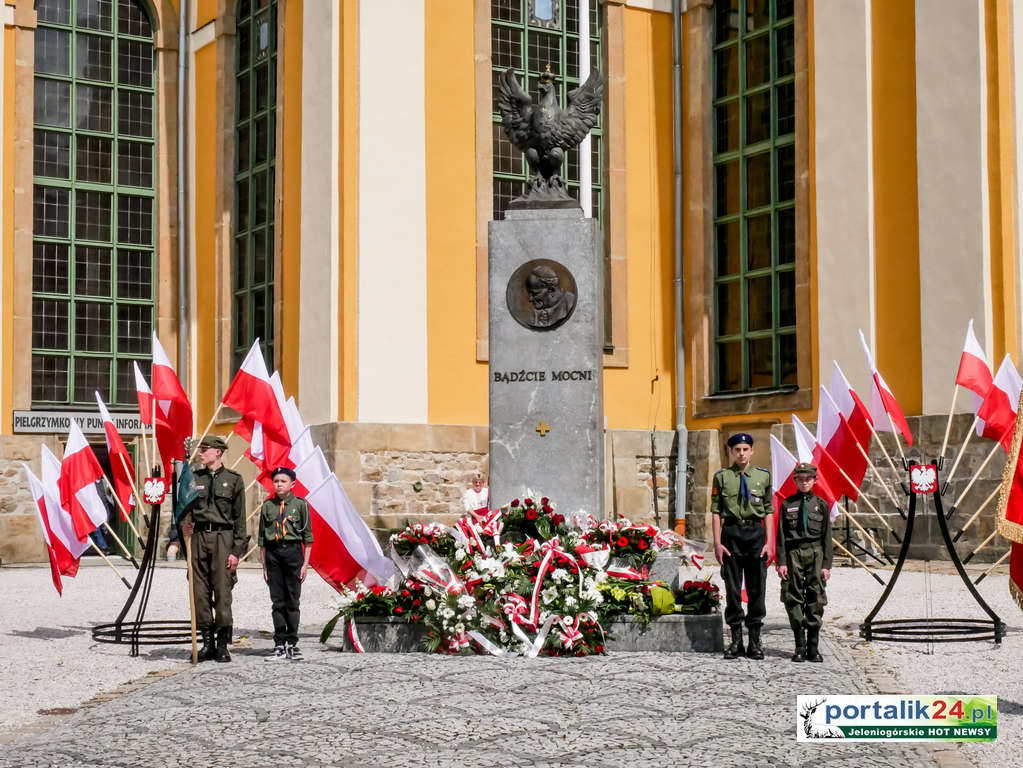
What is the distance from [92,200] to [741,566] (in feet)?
65.3

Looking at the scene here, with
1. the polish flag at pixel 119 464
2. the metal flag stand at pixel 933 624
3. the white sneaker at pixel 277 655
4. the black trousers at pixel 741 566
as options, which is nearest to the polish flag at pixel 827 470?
the metal flag stand at pixel 933 624

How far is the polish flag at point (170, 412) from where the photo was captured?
14008 millimetres

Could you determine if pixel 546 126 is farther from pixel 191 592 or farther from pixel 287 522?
pixel 191 592

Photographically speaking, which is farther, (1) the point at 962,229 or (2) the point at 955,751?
(1) the point at 962,229

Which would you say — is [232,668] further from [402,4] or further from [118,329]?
[118,329]

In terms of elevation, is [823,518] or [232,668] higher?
[823,518]

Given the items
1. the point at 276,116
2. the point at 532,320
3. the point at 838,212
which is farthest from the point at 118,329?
the point at 532,320

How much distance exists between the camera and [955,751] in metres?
7.52

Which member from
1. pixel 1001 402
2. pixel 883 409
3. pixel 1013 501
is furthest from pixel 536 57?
pixel 1013 501

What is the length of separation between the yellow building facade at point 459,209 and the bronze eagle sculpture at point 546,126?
9.42 metres

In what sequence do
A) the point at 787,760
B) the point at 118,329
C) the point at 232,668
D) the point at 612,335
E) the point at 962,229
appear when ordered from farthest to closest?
the point at 118,329 < the point at 612,335 < the point at 962,229 < the point at 232,668 < the point at 787,760

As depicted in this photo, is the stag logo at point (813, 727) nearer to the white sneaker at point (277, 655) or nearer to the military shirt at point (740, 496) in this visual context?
the military shirt at point (740, 496)

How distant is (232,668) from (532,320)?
3914 millimetres

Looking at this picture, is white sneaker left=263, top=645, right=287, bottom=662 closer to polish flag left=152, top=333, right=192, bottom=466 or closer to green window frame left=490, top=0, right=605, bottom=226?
polish flag left=152, top=333, right=192, bottom=466
